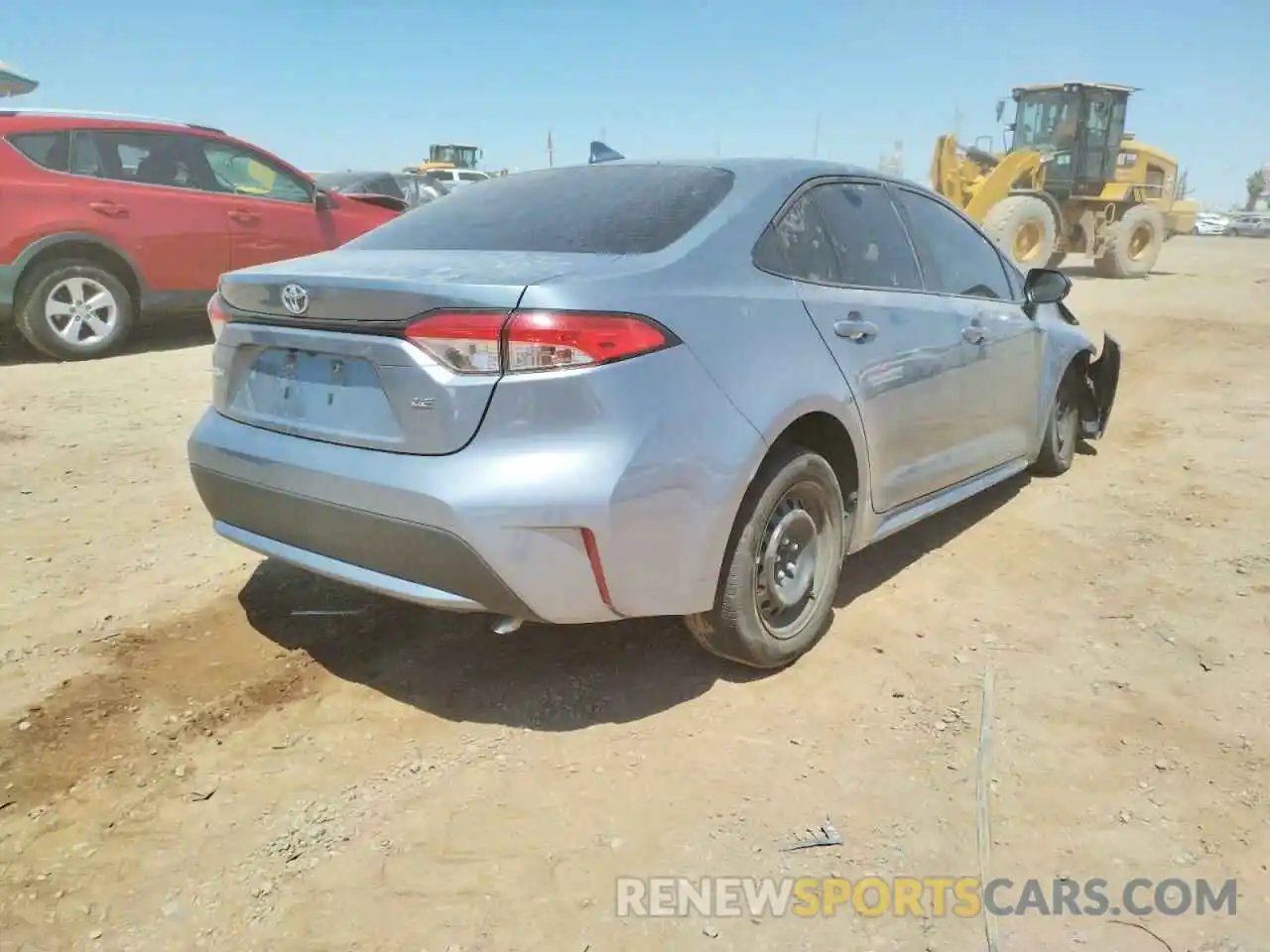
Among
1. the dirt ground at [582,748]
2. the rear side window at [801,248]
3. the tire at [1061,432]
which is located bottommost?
the dirt ground at [582,748]

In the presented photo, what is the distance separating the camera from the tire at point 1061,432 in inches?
198

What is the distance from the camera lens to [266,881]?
212 cm

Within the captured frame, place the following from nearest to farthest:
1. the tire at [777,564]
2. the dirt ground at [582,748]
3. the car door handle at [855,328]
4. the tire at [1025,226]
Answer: the dirt ground at [582,748] → the tire at [777,564] → the car door handle at [855,328] → the tire at [1025,226]

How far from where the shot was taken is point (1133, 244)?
1750cm

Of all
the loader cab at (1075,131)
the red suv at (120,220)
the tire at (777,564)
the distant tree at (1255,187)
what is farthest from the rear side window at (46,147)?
the distant tree at (1255,187)

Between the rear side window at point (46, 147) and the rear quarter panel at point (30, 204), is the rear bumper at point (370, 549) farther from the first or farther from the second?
the rear side window at point (46, 147)

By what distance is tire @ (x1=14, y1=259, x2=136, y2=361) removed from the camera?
705 cm

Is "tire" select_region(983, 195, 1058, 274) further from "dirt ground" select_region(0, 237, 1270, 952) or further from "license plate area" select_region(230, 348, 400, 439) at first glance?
"license plate area" select_region(230, 348, 400, 439)

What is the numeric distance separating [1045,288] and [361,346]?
10.8 feet

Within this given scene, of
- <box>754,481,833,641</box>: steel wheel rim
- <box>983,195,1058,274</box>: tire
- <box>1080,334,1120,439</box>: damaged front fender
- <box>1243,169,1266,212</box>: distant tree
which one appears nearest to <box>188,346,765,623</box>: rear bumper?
<box>754,481,833,641</box>: steel wheel rim

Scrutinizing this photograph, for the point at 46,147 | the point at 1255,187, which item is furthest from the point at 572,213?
the point at 1255,187

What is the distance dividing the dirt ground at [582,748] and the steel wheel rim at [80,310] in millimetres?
3484

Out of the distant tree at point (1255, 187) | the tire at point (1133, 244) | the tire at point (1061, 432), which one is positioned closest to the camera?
the tire at point (1061, 432)

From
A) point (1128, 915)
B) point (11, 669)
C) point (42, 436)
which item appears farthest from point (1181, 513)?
point (42, 436)
